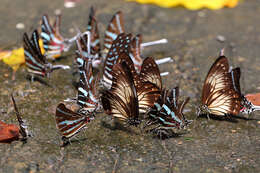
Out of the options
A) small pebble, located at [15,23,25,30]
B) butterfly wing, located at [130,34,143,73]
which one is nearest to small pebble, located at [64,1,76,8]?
small pebble, located at [15,23,25,30]

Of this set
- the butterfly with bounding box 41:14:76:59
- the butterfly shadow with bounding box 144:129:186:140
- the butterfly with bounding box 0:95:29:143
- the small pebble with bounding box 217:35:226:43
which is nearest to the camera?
the butterfly with bounding box 0:95:29:143

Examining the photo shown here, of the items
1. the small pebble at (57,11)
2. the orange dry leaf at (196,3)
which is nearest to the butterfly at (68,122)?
the small pebble at (57,11)

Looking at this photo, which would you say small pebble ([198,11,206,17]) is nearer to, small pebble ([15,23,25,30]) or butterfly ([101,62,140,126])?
small pebble ([15,23,25,30])

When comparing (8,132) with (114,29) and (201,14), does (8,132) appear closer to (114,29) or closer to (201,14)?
(114,29)

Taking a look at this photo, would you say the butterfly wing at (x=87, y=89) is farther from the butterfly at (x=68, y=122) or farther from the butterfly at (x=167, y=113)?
the butterfly at (x=167, y=113)

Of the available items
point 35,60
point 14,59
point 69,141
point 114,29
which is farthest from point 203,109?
point 14,59

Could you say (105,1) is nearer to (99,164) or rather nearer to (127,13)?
(127,13)
